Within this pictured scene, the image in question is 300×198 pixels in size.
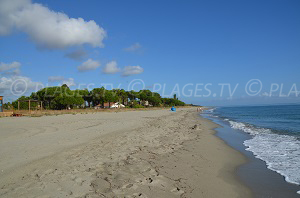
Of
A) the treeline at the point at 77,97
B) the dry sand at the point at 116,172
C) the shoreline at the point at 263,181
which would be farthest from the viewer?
the treeline at the point at 77,97

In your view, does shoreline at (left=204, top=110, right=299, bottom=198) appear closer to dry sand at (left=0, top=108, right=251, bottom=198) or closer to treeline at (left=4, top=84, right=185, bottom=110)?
dry sand at (left=0, top=108, right=251, bottom=198)

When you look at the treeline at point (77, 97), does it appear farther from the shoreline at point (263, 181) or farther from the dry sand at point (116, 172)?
the shoreline at point (263, 181)

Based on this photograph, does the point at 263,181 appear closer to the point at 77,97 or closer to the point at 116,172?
the point at 116,172

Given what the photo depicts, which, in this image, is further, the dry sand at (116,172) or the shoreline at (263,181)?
the shoreline at (263,181)

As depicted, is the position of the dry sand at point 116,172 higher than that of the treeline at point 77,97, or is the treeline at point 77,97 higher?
the treeline at point 77,97

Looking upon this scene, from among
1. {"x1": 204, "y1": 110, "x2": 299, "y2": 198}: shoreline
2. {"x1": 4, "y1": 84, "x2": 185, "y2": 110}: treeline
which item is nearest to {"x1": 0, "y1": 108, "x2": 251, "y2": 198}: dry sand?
{"x1": 204, "y1": 110, "x2": 299, "y2": 198}: shoreline

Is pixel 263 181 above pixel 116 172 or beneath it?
beneath

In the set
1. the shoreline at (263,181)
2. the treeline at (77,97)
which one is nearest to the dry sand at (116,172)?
the shoreline at (263,181)

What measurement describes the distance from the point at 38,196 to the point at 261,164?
20.1 ft

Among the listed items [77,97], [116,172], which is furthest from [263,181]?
[77,97]

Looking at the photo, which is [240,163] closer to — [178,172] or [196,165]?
[196,165]

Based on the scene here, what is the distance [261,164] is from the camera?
6406 mm

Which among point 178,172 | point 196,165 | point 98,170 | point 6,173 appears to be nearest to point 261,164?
point 196,165

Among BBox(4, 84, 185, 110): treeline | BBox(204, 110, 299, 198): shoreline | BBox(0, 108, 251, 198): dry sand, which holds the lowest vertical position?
BBox(204, 110, 299, 198): shoreline
